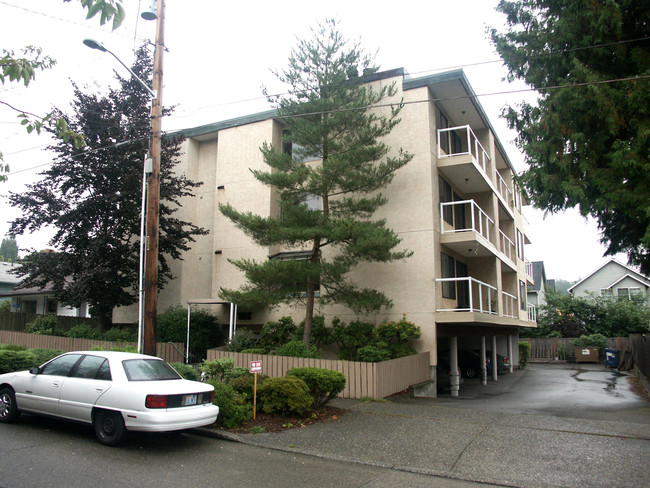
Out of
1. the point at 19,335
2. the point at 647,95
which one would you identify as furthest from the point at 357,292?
the point at 19,335

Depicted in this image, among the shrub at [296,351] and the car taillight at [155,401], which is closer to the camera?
the car taillight at [155,401]

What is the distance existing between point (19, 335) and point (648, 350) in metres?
25.5

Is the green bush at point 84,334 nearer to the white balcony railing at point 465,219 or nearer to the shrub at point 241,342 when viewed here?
the shrub at point 241,342

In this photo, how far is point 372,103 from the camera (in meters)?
16.5

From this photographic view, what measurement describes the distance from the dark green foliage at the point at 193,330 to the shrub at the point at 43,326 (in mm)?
5596

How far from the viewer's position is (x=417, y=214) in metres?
17.5

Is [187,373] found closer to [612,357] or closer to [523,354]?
[523,354]

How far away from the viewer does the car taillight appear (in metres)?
7.51

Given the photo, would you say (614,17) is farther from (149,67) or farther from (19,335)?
(19,335)

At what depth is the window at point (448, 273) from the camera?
18.5 m

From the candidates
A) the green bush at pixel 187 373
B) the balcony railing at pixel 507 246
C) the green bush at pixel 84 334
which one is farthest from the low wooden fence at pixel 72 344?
the balcony railing at pixel 507 246

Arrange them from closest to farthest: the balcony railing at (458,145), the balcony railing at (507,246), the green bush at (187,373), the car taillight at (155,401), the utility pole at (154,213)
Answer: the car taillight at (155,401), the green bush at (187,373), the utility pole at (154,213), the balcony railing at (458,145), the balcony railing at (507,246)

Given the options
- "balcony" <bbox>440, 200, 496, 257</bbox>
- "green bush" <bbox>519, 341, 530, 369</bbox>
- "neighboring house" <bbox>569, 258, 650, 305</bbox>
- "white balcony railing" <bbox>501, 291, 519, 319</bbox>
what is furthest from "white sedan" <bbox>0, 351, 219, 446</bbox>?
"neighboring house" <bbox>569, 258, 650, 305</bbox>

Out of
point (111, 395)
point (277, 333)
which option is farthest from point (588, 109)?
point (277, 333)
